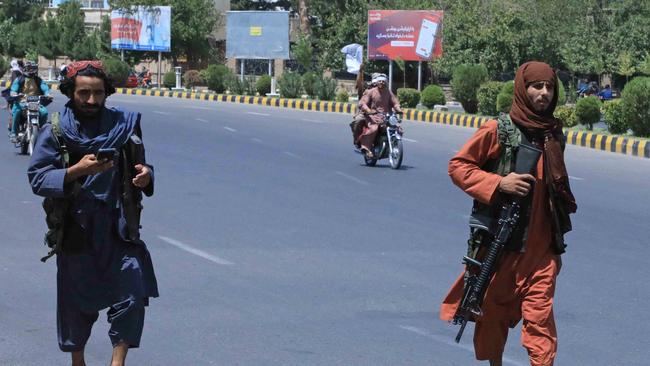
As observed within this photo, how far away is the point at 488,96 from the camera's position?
98.9ft

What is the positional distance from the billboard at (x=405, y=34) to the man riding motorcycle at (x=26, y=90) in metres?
21.7

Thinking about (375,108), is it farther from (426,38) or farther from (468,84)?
(426,38)

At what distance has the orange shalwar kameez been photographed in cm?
512

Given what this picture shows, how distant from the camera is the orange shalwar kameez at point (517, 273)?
5.12 meters

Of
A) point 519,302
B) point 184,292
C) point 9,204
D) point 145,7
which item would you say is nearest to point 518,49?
point 145,7

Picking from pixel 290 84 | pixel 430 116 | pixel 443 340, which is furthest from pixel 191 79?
pixel 443 340

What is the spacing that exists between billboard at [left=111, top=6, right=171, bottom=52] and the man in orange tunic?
4503 centimetres

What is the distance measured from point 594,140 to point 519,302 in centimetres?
1937

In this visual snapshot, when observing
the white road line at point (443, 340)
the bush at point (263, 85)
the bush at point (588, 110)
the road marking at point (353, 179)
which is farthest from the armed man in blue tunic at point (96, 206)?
the bush at point (263, 85)

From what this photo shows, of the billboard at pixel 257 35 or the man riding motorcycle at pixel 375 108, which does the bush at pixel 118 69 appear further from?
the man riding motorcycle at pixel 375 108

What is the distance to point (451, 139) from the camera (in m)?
24.5

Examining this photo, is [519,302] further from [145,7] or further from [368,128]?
[145,7]

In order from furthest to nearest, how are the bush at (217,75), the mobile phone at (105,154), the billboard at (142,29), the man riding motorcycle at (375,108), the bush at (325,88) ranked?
the billboard at (142,29) < the bush at (217,75) < the bush at (325,88) < the man riding motorcycle at (375,108) < the mobile phone at (105,154)

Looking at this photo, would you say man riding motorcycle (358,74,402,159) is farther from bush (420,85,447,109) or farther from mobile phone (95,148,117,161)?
bush (420,85,447,109)
